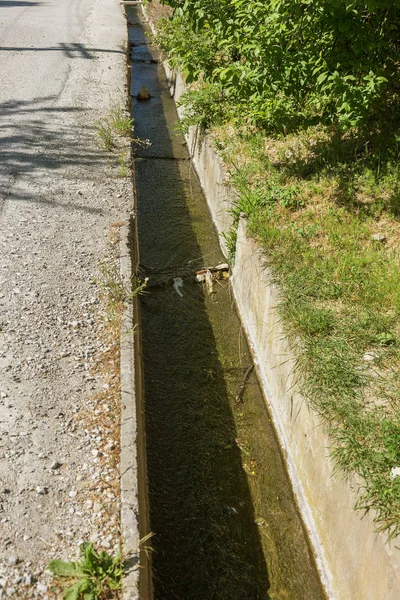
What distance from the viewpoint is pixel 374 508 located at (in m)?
3.12

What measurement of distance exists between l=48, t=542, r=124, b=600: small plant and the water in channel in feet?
2.35

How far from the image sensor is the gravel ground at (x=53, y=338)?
3.29m

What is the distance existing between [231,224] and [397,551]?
423cm

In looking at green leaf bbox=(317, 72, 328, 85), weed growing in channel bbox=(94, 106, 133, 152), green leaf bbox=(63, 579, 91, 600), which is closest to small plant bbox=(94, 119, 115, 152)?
weed growing in channel bbox=(94, 106, 133, 152)

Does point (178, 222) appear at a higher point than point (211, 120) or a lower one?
lower

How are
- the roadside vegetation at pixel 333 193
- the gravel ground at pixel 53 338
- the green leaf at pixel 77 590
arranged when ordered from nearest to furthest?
1. the green leaf at pixel 77 590
2. the gravel ground at pixel 53 338
3. the roadside vegetation at pixel 333 193

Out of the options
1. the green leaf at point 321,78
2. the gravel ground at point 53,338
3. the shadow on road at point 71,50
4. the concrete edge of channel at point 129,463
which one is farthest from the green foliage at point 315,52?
the shadow on road at point 71,50

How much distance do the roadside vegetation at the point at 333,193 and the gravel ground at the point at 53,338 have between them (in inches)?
56.4

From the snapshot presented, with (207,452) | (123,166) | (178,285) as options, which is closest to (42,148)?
(123,166)

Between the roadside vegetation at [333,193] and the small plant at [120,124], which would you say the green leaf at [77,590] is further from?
the small plant at [120,124]

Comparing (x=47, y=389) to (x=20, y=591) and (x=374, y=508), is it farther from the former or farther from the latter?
(x=374, y=508)

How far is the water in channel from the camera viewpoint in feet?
12.3

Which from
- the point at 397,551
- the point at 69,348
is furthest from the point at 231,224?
the point at 397,551

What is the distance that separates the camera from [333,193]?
5.86 m
